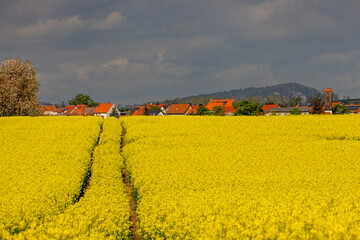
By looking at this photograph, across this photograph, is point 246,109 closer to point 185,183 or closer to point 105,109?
point 105,109

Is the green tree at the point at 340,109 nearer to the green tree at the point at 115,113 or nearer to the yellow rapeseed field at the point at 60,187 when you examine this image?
the green tree at the point at 115,113

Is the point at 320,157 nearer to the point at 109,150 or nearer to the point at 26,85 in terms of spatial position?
the point at 109,150

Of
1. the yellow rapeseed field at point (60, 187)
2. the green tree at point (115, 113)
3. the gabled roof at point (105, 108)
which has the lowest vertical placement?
the yellow rapeseed field at point (60, 187)

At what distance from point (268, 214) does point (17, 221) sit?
9677 millimetres

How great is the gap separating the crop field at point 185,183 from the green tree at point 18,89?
24.7m

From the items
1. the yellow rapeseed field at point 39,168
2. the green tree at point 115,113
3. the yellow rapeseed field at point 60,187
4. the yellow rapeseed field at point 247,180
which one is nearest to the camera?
the yellow rapeseed field at point 247,180

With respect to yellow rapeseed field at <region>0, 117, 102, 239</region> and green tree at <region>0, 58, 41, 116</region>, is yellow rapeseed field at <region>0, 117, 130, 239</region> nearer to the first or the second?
yellow rapeseed field at <region>0, 117, 102, 239</region>

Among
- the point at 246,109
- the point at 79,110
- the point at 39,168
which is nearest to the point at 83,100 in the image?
the point at 79,110

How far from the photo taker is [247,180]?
17953 millimetres

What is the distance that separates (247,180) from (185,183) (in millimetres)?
3506

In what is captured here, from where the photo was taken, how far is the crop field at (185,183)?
10320 millimetres

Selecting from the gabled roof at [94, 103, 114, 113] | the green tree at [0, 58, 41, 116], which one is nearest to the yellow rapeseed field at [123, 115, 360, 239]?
the green tree at [0, 58, 41, 116]

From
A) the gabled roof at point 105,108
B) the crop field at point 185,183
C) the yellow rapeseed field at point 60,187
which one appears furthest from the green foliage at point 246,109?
the yellow rapeseed field at point 60,187

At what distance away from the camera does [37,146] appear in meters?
30.4
